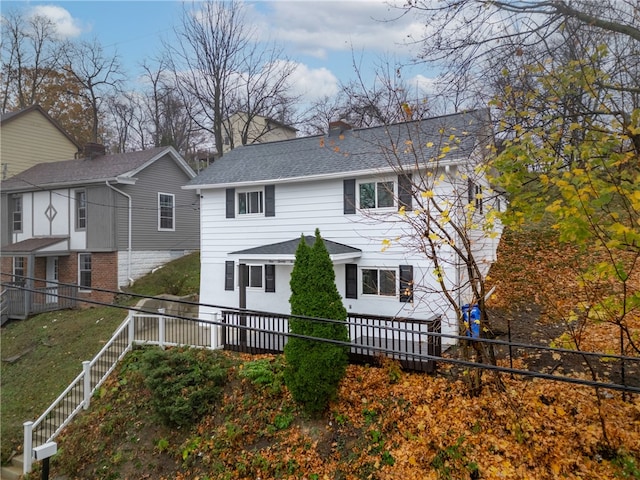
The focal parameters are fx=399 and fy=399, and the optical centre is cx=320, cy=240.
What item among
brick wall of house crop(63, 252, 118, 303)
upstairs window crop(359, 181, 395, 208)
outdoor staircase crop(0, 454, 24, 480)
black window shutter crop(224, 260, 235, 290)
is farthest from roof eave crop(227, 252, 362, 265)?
brick wall of house crop(63, 252, 118, 303)

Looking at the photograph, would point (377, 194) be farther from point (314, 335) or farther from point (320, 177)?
point (314, 335)

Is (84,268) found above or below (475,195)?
below

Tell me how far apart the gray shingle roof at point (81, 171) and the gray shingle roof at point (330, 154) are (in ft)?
18.3

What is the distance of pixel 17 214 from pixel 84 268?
557cm

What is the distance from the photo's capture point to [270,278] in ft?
42.4

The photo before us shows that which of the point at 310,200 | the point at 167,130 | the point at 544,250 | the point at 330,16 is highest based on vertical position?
the point at 167,130

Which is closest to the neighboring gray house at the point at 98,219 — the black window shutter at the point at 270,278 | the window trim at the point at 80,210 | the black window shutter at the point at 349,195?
the window trim at the point at 80,210

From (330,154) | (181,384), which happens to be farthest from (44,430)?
(330,154)

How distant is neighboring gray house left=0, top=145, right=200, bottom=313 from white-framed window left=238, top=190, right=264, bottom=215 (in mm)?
6895

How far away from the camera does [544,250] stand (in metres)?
16.1

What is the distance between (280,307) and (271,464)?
5.82 m

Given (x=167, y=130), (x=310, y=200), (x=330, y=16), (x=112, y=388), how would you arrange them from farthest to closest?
(x=167, y=130) < (x=310, y=200) < (x=112, y=388) < (x=330, y=16)

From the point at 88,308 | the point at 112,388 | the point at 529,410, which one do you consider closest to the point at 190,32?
the point at 88,308

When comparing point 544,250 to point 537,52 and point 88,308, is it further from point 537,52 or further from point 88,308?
point 88,308
